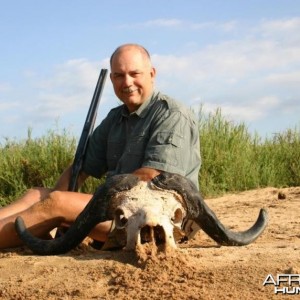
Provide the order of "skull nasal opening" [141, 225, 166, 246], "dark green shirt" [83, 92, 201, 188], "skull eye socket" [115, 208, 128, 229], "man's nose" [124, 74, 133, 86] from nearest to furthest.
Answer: "skull nasal opening" [141, 225, 166, 246] < "skull eye socket" [115, 208, 128, 229] < "dark green shirt" [83, 92, 201, 188] < "man's nose" [124, 74, 133, 86]

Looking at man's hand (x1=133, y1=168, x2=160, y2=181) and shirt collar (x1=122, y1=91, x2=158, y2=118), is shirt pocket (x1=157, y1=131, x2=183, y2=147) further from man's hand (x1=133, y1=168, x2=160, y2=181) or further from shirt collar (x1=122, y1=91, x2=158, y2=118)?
shirt collar (x1=122, y1=91, x2=158, y2=118)

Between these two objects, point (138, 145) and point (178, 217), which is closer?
point (178, 217)

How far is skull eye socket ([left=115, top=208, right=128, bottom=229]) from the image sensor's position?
13.5 ft

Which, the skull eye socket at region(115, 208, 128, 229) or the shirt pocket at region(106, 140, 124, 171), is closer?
the skull eye socket at region(115, 208, 128, 229)

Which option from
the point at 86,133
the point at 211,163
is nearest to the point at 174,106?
the point at 86,133

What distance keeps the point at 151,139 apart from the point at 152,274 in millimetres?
1118

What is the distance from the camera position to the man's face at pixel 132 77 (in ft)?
16.2

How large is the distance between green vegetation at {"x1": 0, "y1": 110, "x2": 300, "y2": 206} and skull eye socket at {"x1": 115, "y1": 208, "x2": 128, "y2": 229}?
5037 mm

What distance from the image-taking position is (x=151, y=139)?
4621 millimetres

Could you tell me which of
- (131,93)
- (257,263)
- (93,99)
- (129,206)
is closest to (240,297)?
(257,263)

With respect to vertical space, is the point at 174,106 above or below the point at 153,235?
above

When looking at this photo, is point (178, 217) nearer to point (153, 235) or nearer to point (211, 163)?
point (153, 235)

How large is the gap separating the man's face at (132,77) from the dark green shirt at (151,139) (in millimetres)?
68

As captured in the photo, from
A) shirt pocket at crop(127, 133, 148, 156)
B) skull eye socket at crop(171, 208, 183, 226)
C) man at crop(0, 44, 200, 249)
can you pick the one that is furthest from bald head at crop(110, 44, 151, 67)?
skull eye socket at crop(171, 208, 183, 226)
